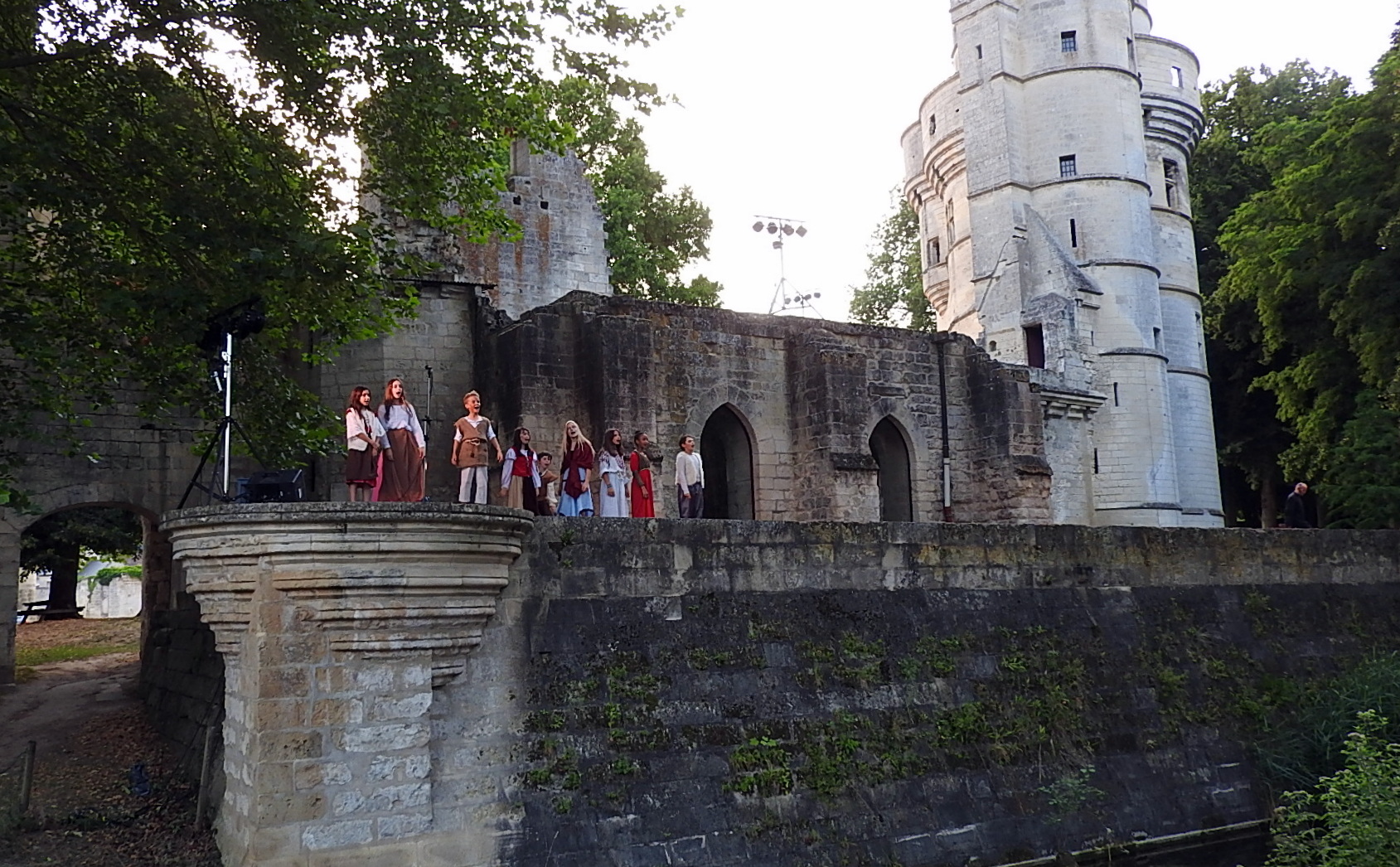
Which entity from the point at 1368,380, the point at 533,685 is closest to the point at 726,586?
the point at 533,685

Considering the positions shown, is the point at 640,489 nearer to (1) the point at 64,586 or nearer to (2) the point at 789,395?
(2) the point at 789,395

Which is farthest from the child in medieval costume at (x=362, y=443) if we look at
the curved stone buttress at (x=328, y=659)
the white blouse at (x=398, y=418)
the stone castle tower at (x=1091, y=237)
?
the stone castle tower at (x=1091, y=237)

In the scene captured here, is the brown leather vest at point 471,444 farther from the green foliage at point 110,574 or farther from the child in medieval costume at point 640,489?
the green foliage at point 110,574

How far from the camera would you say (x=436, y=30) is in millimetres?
13094

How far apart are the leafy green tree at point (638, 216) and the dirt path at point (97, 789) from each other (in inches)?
715

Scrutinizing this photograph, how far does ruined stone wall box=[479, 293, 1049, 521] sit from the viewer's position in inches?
655

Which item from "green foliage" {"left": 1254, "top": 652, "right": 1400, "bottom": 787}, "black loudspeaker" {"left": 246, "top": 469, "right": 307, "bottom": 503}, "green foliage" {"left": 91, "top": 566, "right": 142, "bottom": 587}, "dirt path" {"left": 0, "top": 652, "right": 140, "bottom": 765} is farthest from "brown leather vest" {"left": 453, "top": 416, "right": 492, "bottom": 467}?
"green foliage" {"left": 91, "top": 566, "right": 142, "bottom": 587}

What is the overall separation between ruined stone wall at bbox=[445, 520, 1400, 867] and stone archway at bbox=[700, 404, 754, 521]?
7.21m

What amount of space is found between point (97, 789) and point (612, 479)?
18.7ft

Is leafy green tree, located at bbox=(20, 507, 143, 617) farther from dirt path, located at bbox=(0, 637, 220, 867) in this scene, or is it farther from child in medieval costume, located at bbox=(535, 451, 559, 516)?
child in medieval costume, located at bbox=(535, 451, 559, 516)

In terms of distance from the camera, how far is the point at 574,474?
484 inches

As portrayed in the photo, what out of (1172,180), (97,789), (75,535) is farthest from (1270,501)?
(97,789)

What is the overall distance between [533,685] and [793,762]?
7.41ft

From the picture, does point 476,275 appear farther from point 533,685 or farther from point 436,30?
point 533,685
